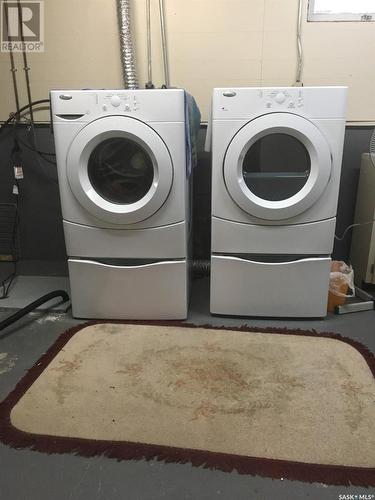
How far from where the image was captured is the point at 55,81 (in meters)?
2.09

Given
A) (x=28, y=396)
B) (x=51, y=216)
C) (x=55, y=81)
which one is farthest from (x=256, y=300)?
(x=55, y=81)

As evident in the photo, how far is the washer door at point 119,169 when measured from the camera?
55.4 inches

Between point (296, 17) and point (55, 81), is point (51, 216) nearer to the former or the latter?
point (55, 81)

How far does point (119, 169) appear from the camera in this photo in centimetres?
155

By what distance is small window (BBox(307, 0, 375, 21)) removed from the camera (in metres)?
1.88

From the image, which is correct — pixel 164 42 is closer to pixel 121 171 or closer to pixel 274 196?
pixel 121 171

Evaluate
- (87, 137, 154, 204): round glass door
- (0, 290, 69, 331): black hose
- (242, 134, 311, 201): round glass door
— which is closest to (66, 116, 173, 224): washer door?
(87, 137, 154, 204): round glass door

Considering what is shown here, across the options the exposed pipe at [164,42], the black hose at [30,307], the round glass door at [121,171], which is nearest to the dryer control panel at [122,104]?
the round glass door at [121,171]

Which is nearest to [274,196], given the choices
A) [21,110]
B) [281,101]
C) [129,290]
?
[281,101]

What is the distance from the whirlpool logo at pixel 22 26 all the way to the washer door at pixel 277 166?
1432 mm

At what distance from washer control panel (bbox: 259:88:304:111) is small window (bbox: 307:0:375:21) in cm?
84

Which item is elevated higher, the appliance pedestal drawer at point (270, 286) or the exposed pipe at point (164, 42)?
the exposed pipe at point (164, 42)

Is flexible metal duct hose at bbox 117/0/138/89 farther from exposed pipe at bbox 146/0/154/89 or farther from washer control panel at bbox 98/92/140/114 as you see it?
washer control panel at bbox 98/92/140/114

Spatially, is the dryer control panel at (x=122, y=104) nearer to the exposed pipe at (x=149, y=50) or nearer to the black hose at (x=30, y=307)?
the exposed pipe at (x=149, y=50)
